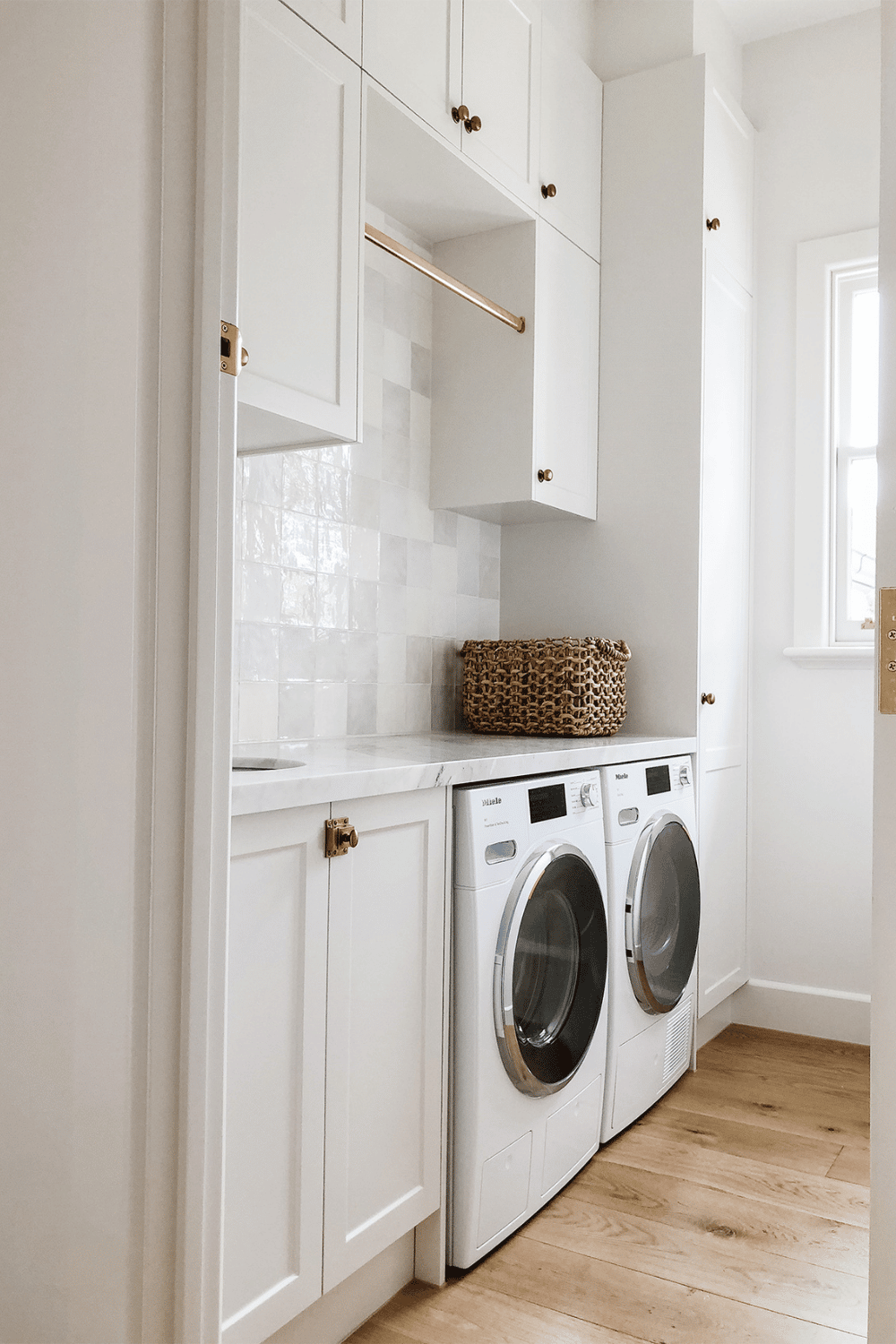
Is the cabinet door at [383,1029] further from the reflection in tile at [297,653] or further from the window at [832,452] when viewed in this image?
the window at [832,452]

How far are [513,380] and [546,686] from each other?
2.59 feet

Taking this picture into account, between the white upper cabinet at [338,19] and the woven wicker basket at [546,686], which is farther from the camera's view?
the woven wicker basket at [546,686]

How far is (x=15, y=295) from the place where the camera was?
2.81 ft

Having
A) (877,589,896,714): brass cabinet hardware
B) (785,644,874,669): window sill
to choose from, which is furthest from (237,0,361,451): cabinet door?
(785,644,874,669): window sill

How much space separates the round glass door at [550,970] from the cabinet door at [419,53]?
1512 mm

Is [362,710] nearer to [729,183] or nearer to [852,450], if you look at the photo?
[852,450]

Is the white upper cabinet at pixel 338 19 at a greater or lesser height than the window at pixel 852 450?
greater

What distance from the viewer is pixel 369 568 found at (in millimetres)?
2436

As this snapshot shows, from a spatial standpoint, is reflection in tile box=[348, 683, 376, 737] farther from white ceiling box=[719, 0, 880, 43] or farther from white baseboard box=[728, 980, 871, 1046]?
white ceiling box=[719, 0, 880, 43]

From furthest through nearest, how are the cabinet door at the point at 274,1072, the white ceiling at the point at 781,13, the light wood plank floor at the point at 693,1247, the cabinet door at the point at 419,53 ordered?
1. the white ceiling at the point at 781,13
2. the cabinet door at the point at 419,53
3. the light wood plank floor at the point at 693,1247
4. the cabinet door at the point at 274,1072

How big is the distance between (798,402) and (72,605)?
2.74m

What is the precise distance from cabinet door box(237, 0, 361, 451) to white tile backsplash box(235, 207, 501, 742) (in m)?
0.34

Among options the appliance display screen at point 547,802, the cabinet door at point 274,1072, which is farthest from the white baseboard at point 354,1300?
the appliance display screen at point 547,802

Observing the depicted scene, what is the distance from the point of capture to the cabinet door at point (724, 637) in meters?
2.76
